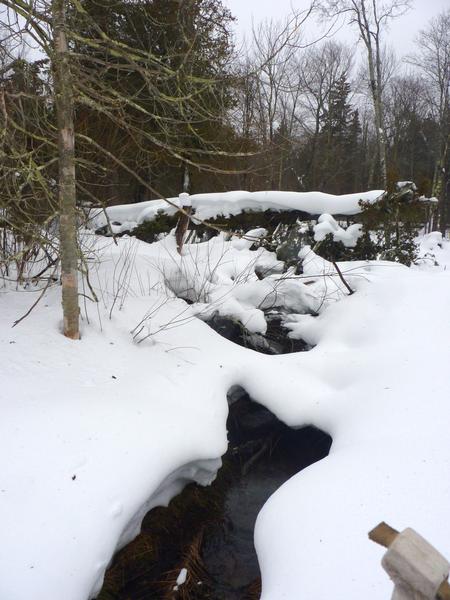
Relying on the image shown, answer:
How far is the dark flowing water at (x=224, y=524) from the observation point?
217 centimetres

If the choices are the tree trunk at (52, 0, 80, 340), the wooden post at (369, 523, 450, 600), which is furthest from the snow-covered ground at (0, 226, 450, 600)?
the wooden post at (369, 523, 450, 600)

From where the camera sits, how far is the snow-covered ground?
1720 millimetres

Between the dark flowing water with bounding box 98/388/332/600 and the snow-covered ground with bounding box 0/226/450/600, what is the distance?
0.20 m

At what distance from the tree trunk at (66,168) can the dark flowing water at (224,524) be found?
1.48m

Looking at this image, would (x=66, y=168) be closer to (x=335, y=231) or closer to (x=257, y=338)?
(x=257, y=338)

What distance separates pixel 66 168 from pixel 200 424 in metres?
1.98

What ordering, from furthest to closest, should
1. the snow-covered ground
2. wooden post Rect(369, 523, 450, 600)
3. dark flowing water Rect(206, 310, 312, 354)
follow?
1. dark flowing water Rect(206, 310, 312, 354)
2. the snow-covered ground
3. wooden post Rect(369, 523, 450, 600)

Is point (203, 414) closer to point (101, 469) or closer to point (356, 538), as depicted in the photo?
point (101, 469)

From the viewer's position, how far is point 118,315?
11.3 feet

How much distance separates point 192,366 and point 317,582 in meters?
1.81

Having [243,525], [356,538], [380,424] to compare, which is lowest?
[243,525]

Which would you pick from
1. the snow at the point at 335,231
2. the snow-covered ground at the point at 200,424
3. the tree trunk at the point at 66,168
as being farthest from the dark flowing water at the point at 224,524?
the snow at the point at 335,231

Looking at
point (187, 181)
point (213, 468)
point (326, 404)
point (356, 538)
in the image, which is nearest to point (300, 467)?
point (326, 404)

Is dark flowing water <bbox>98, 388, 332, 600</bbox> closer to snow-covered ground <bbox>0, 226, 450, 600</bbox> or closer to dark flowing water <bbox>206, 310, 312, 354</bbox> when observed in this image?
snow-covered ground <bbox>0, 226, 450, 600</bbox>
